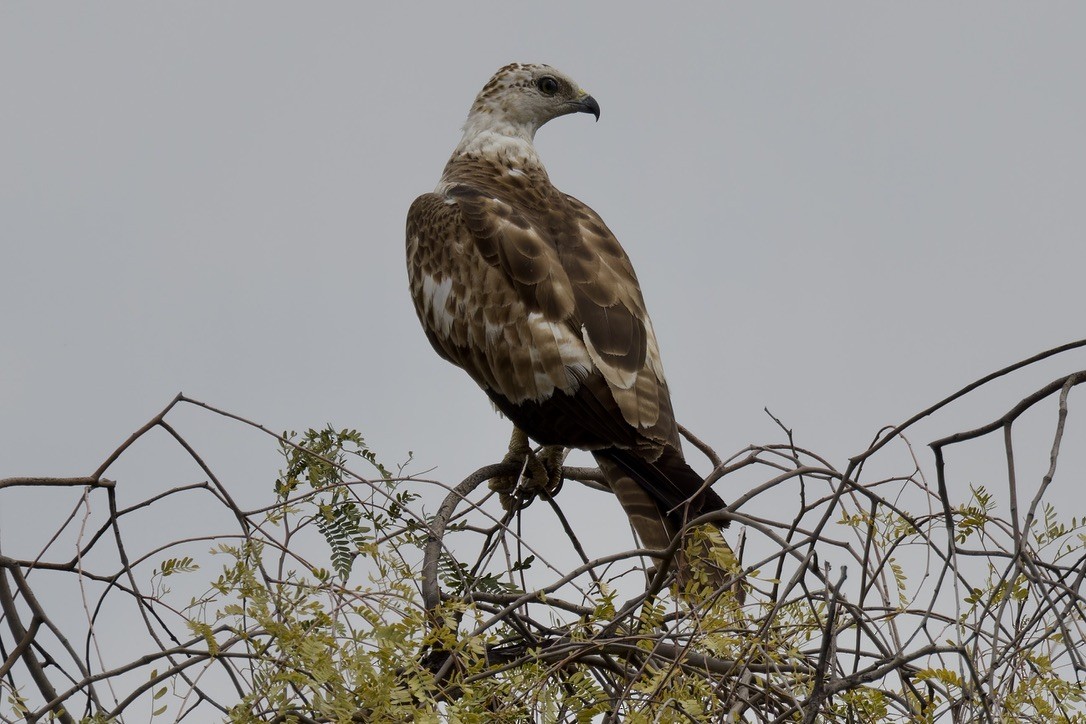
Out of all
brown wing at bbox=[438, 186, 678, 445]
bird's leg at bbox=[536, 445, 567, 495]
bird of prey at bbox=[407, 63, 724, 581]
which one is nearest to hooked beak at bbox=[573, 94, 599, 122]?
bird of prey at bbox=[407, 63, 724, 581]

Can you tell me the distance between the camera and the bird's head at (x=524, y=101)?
19.9ft

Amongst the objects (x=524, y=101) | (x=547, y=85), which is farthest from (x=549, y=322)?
(x=547, y=85)

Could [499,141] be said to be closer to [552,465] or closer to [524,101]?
[524,101]

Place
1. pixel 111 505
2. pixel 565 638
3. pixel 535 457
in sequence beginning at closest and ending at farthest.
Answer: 1. pixel 565 638
2. pixel 111 505
3. pixel 535 457

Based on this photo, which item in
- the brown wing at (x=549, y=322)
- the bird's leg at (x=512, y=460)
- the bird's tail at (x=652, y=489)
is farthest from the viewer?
the bird's leg at (x=512, y=460)

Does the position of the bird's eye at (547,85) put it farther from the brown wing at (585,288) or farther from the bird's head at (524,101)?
the brown wing at (585,288)

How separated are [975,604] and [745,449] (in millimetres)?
522

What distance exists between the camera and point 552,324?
4.57m

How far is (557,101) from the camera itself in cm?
619

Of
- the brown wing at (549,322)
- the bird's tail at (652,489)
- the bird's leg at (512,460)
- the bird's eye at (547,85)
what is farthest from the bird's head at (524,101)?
the bird's tail at (652,489)

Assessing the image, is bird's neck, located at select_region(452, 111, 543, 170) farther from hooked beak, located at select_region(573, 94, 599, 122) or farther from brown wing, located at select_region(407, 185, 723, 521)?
brown wing, located at select_region(407, 185, 723, 521)

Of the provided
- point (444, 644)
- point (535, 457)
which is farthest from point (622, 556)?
point (535, 457)

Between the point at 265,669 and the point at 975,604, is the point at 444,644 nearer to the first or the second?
the point at 265,669

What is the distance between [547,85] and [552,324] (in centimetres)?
203
